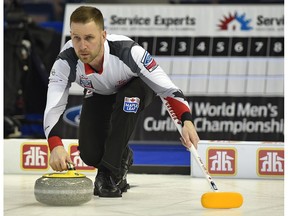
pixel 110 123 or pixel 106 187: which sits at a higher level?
pixel 110 123

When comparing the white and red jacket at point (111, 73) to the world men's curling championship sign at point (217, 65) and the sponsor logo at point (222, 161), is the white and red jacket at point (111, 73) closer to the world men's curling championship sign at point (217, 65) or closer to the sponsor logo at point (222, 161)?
the sponsor logo at point (222, 161)

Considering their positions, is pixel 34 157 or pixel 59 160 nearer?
pixel 59 160

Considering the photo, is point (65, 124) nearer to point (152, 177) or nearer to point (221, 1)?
point (221, 1)

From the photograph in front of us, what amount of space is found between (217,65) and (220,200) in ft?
15.3

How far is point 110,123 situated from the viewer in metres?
4.16

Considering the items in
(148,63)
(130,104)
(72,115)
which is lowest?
(72,115)

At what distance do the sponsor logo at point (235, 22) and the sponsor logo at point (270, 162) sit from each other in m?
2.74

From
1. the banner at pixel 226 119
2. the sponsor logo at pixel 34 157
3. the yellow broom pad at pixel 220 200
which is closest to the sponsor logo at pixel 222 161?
the sponsor logo at pixel 34 157

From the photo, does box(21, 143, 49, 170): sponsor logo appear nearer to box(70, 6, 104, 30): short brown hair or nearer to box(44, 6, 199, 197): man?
box(44, 6, 199, 197): man

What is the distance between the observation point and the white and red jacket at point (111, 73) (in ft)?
12.8

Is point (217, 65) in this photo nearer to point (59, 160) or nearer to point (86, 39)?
point (86, 39)

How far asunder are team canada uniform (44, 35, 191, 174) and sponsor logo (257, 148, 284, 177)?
70.4 inches

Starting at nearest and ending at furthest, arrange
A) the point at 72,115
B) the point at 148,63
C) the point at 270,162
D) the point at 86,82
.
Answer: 1. the point at 148,63
2. the point at 86,82
3. the point at 270,162
4. the point at 72,115

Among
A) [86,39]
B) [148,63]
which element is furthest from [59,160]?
[148,63]
